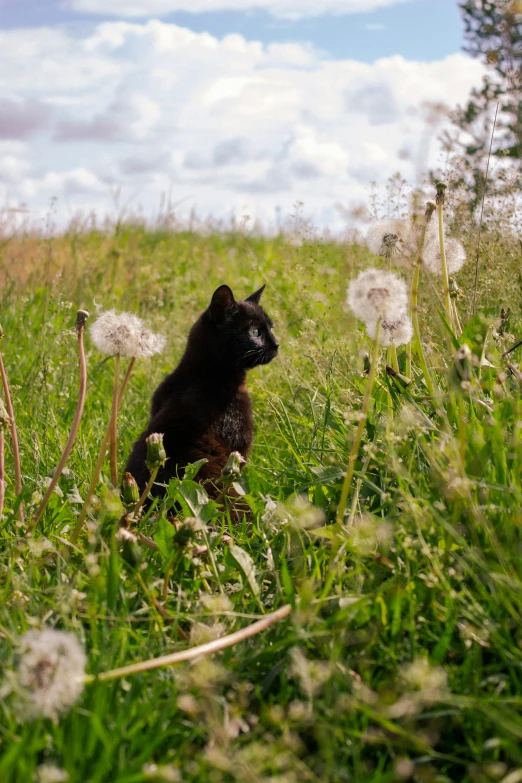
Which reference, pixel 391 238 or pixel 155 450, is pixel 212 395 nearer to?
pixel 391 238

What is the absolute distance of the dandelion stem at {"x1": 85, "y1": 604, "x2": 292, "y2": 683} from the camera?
4.63 ft

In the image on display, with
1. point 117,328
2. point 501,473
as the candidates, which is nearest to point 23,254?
point 117,328

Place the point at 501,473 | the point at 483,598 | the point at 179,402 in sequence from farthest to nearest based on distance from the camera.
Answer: the point at 179,402 < the point at 501,473 < the point at 483,598

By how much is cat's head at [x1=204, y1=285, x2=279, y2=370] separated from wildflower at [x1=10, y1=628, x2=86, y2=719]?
2213 millimetres

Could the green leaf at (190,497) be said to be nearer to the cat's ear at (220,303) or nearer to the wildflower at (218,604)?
the wildflower at (218,604)

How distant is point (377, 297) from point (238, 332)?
1870 mm

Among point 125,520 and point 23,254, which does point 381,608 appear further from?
point 23,254

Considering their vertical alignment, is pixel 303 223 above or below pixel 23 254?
above

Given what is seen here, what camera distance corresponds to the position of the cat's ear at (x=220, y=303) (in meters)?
3.50

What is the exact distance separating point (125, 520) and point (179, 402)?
3.83 ft

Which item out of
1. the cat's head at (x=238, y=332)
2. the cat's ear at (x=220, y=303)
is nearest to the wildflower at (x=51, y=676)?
the cat's head at (x=238, y=332)

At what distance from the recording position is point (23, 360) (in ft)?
14.3

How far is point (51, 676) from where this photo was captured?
131 cm

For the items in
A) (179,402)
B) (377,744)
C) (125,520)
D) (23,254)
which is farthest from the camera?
(23,254)
